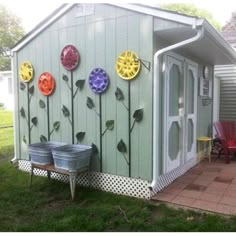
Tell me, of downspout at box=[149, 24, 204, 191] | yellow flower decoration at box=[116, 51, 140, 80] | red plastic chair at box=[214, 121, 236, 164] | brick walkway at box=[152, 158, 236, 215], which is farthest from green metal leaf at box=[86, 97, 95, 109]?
red plastic chair at box=[214, 121, 236, 164]

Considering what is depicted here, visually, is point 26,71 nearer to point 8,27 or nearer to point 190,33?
point 190,33

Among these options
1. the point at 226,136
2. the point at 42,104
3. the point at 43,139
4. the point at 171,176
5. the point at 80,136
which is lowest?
the point at 171,176

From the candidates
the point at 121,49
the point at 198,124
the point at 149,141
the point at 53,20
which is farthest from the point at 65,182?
the point at 198,124

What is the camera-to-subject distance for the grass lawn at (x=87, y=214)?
3.04 meters

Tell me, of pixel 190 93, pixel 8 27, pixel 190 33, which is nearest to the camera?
pixel 190 33

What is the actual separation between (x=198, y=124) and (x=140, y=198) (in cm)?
273

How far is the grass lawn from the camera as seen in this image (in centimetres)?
304

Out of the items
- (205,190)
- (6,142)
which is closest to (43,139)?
(205,190)

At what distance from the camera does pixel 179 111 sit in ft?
15.9

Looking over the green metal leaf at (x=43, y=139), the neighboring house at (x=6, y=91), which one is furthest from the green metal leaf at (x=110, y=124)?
the neighboring house at (x=6, y=91)

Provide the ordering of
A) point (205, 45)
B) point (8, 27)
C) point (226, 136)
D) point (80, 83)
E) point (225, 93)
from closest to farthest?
point (80, 83)
point (205, 45)
point (226, 136)
point (225, 93)
point (8, 27)

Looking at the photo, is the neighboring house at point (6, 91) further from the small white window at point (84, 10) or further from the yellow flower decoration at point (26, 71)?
the small white window at point (84, 10)

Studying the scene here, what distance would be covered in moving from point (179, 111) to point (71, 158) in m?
2.05

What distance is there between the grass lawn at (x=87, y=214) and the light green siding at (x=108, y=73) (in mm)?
513
